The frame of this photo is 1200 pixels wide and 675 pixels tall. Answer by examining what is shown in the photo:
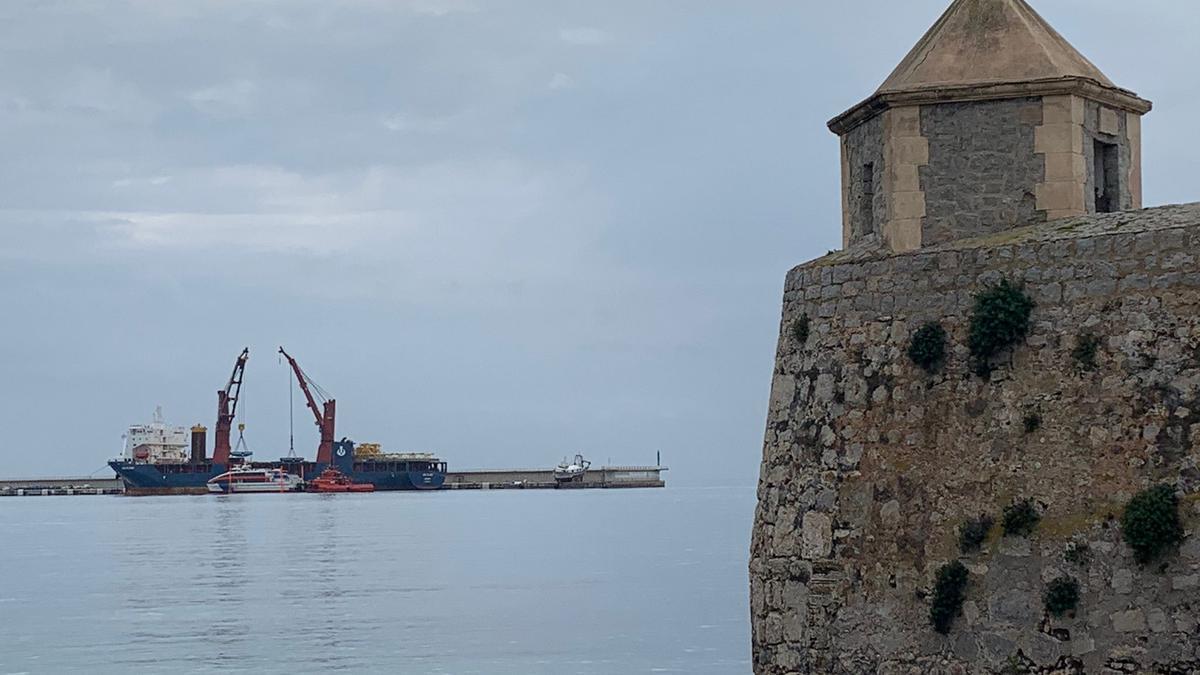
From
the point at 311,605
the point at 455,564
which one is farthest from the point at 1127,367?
the point at 455,564

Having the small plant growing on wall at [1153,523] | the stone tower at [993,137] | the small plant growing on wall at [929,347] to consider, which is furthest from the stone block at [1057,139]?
the small plant growing on wall at [1153,523]

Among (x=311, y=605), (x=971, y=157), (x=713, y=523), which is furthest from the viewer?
(x=713, y=523)

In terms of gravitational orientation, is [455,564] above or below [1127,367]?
below

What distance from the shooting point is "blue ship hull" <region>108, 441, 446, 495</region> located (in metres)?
180

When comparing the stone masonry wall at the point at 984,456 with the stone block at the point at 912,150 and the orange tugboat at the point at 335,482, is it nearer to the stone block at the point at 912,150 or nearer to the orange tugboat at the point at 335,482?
the stone block at the point at 912,150

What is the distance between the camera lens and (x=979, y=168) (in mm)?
14883

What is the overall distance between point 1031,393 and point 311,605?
39.6 m

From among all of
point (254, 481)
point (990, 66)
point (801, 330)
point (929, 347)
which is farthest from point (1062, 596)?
point (254, 481)

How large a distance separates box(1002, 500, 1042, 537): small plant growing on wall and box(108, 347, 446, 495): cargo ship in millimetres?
160803

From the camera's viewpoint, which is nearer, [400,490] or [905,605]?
[905,605]

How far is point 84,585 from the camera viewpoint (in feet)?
195

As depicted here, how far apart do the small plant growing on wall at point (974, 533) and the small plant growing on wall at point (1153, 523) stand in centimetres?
123

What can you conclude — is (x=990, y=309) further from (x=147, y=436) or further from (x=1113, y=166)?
(x=147, y=436)

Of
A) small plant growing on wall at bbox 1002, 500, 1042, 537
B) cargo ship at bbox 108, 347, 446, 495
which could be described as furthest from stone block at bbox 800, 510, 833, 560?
cargo ship at bbox 108, 347, 446, 495
